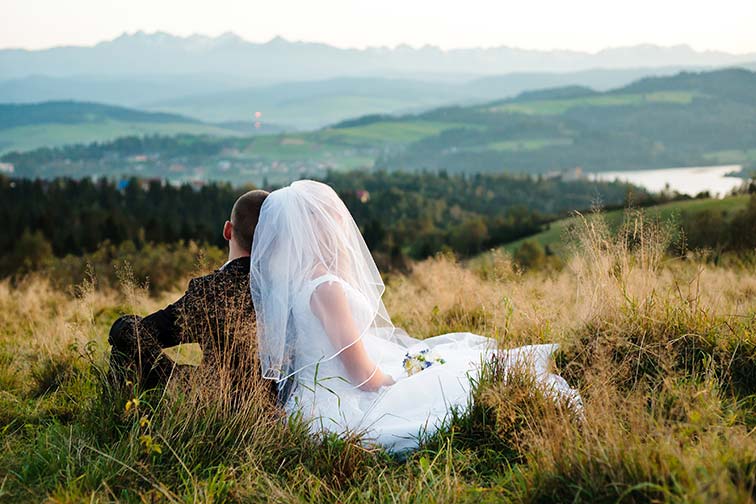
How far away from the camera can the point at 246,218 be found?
4.61m

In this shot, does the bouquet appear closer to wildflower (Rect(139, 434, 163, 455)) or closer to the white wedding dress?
the white wedding dress

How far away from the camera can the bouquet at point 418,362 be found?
4.76m

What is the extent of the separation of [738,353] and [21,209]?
6827 cm

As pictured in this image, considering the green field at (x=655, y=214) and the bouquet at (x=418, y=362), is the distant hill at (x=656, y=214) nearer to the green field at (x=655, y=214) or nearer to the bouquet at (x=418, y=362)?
the green field at (x=655, y=214)

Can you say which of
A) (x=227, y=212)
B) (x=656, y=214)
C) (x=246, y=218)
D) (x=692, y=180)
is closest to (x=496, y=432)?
(x=246, y=218)

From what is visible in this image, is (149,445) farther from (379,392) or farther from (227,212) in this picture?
(227,212)

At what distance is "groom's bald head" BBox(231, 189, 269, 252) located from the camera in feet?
15.0

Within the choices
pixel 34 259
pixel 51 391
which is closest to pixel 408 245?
pixel 34 259

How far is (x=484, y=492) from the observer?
318 centimetres

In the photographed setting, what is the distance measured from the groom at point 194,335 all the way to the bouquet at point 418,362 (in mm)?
1134

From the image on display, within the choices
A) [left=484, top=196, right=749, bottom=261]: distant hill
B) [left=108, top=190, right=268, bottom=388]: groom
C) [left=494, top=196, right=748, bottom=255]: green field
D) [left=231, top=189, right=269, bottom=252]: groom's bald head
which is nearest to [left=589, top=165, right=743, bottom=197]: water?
[left=494, top=196, right=748, bottom=255]: green field

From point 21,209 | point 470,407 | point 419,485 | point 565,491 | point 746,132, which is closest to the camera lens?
point 565,491

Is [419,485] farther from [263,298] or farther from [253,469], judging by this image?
[263,298]

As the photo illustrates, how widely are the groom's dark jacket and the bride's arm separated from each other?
1.44ft
